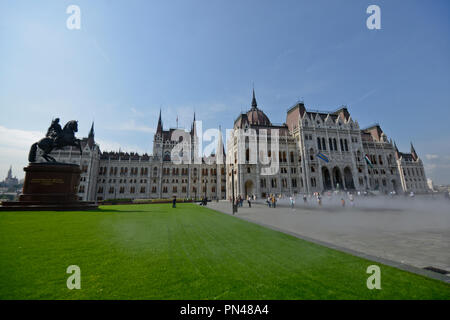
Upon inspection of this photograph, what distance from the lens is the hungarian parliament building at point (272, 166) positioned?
45844 mm

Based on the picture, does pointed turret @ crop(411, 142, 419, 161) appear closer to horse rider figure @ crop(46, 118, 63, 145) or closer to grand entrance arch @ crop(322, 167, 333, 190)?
grand entrance arch @ crop(322, 167, 333, 190)

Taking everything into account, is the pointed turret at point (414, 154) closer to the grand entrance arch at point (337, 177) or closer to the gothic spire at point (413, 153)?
the gothic spire at point (413, 153)

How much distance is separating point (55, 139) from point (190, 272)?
69.7ft

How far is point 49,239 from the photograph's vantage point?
6.29m

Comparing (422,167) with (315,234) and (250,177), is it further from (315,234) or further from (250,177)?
(315,234)

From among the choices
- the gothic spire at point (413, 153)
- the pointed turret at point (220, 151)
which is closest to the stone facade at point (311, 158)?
the pointed turret at point (220, 151)

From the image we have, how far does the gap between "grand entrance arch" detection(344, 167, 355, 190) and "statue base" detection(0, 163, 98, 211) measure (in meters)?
53.7

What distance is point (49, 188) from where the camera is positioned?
16.0 meters

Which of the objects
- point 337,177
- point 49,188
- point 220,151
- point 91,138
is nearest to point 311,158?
point 337,177

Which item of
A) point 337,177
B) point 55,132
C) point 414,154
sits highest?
point 414,154

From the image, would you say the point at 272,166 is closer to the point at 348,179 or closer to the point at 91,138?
the point at 348,179

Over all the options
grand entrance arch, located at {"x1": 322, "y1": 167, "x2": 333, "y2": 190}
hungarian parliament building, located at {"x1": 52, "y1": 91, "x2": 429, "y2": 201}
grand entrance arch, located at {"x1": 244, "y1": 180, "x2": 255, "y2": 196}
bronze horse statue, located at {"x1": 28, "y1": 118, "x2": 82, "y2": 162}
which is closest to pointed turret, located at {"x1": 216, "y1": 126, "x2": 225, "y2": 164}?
hungarian parliament building, located at {"x1": 52, "y1": 91, "x2": 429, "y2": 201}

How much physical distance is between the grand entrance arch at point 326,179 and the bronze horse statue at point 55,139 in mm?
48367

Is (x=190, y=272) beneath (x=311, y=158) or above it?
beneath
